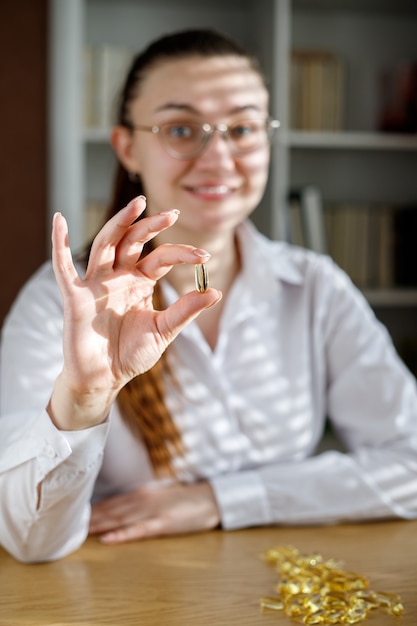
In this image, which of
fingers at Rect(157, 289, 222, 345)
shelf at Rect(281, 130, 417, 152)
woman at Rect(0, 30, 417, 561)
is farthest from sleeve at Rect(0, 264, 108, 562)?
shelf at Rect(281, 130, 417, 152)

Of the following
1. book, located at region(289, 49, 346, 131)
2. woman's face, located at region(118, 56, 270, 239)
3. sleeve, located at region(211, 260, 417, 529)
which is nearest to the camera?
sleeve, located at region(211, 260, 417, 529)

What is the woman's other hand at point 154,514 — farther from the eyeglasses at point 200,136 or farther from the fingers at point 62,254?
the eyeglasses at point 200,136

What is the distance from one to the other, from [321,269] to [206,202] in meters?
0.31

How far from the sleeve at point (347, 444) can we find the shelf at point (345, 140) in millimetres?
1233

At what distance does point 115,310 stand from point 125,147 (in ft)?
2.18

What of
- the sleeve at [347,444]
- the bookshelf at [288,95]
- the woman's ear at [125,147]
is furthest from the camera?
the bookshelf at [288,95]

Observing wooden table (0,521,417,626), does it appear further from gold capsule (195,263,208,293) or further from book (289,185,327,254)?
book (289,185,327,254)

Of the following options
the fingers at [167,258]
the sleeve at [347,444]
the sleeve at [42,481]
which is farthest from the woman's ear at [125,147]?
the fingers at [167,258]

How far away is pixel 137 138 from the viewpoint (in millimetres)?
1530

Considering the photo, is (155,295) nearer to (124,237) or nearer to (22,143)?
(124,237)

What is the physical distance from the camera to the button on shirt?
134 cm

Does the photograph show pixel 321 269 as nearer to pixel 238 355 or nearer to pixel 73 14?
pixel 238 355

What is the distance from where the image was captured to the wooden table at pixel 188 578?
0.95 metres

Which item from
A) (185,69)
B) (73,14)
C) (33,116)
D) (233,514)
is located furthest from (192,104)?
(33,116)
